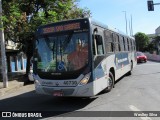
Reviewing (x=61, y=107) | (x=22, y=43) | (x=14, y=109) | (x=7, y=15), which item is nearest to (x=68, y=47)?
(x=61, y=107)

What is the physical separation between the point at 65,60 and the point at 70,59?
185mm

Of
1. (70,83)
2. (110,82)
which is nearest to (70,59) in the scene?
(70,83)

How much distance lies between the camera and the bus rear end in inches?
388

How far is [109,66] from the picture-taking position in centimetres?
1247

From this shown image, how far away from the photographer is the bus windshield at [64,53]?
32.8ft

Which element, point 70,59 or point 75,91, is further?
point 70,59

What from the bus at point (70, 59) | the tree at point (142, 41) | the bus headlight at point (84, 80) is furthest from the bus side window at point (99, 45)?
the tree at point (142, 41)

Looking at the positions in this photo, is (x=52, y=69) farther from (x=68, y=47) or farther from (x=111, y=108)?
(x=111, y=108)

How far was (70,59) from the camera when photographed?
1007 centimetres

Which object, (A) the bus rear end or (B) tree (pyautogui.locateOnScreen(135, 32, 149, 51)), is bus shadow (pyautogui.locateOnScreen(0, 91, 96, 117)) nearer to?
(A) the bus rear end

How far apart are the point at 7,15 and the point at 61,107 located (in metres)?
10.3

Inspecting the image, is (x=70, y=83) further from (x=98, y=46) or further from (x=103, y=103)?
(x=98, y=46)

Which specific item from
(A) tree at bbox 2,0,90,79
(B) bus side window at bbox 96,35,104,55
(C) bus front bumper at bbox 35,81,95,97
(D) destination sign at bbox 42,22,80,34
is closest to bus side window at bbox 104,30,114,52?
(B) bus side window at bbox 96,35,104,55

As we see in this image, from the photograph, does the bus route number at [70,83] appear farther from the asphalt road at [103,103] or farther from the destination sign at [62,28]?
the destination sign at [62,28]
